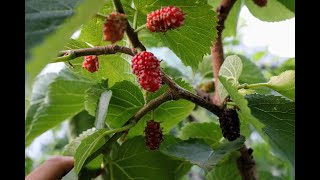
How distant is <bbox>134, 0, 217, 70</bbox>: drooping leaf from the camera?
0.79 meters

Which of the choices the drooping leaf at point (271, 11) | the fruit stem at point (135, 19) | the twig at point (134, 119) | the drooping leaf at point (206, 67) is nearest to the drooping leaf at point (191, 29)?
the fruit stem at point (135, 19)

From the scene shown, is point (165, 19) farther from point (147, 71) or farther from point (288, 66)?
point (288, 66)

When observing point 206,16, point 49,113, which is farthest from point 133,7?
point 49,113

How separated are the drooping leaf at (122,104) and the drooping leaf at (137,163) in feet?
0.14

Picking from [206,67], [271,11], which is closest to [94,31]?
[271,11]

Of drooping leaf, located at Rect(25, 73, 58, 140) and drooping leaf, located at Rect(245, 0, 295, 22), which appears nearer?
drooping leaf, located at Rect(25, 73, 58, 140)

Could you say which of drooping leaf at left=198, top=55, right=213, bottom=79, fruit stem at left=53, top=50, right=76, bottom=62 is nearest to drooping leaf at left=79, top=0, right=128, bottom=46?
fruit stem at left=53, top=50, right=76, bottom=62

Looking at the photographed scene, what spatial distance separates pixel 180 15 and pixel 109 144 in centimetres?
23

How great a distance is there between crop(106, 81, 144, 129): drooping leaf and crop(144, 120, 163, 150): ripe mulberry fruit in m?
0.05

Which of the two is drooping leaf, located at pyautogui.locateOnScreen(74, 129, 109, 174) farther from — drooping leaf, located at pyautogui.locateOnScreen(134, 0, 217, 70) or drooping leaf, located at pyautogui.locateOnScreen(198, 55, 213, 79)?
drooping leaf, located at pyautogui.locateOnScreen(198, 55, 213, 79)
